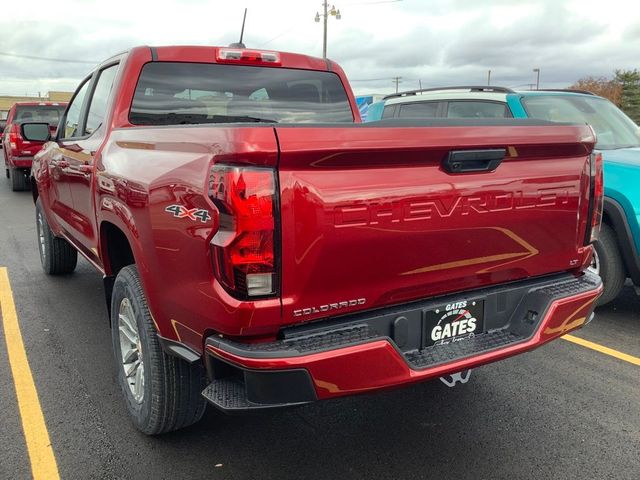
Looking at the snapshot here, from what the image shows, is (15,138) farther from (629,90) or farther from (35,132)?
(629,90)

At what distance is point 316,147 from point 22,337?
337 cm

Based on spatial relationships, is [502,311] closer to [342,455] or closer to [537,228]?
[537,228]

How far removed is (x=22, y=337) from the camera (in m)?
4.31

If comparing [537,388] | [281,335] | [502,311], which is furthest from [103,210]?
[537,388]

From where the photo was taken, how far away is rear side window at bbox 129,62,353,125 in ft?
11.6

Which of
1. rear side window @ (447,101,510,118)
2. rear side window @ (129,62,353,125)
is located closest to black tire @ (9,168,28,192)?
rear side window @ (447,101,510,118)

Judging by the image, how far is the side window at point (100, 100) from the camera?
369 cm

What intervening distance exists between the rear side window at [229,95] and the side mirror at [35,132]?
191cm

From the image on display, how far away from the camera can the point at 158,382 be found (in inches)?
105

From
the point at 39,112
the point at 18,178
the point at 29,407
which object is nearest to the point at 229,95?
the point at 29,407

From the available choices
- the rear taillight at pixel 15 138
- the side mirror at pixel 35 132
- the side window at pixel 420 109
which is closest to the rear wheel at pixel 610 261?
the side window at pixel 420 109

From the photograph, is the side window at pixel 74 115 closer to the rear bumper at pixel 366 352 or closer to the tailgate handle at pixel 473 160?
the rear bumper at pixel 366 352

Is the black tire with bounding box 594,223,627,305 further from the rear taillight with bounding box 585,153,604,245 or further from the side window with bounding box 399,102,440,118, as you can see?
the side window with bounding box 399,102,440,118

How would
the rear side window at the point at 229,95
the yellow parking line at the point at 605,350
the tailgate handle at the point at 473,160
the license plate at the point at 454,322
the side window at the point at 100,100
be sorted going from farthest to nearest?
1. the yellow parking line at the point at 605,350
2. the side window at the point at 100,100
3. the rear side window at the point at 229,95
4. the license plate at the point at 454,322
5. the tailgate handle at the point at 473,160
